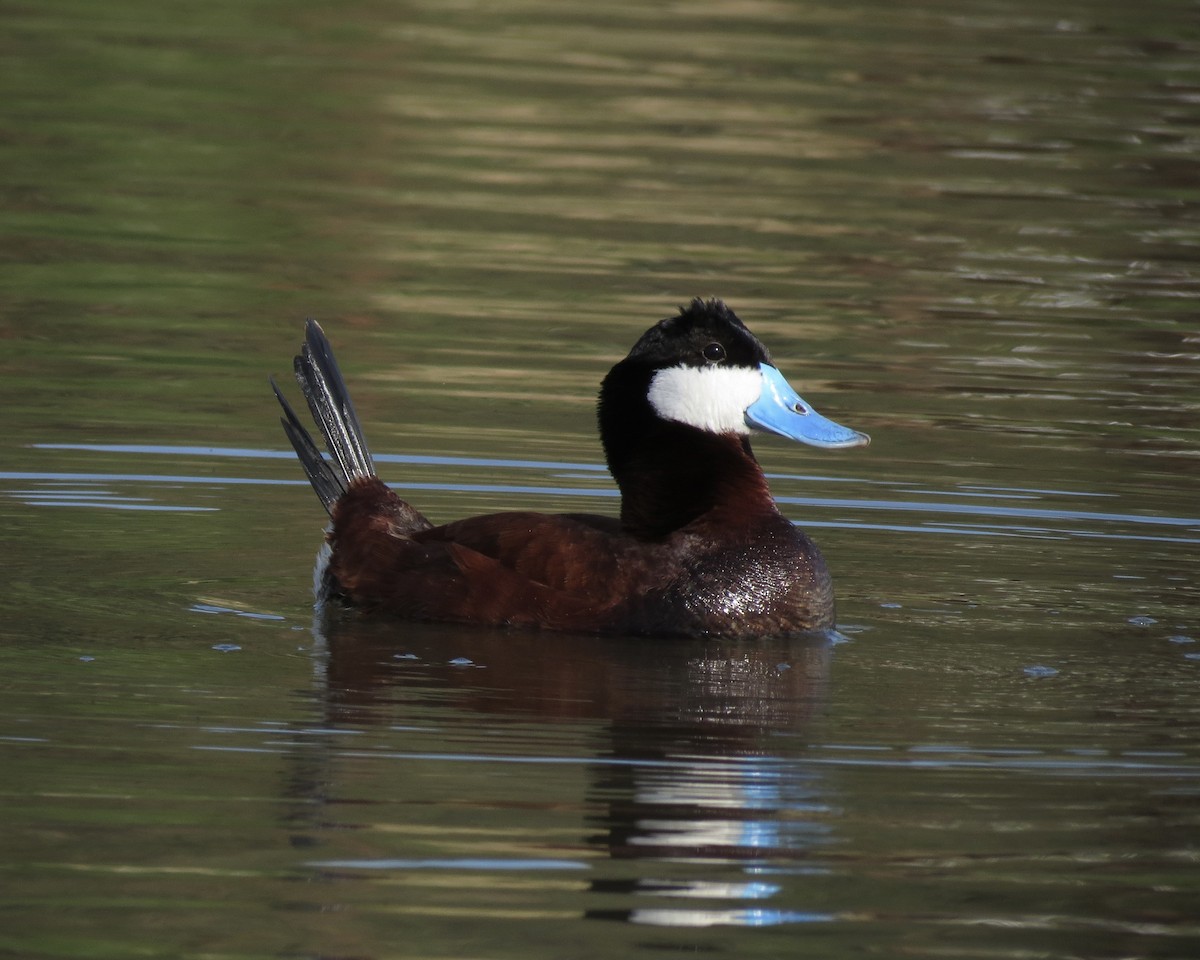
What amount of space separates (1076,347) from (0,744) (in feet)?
23.3

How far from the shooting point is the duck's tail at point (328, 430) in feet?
23.9

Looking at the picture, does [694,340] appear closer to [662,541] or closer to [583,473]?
[662,541]

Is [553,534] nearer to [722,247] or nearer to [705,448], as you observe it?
[705,448]

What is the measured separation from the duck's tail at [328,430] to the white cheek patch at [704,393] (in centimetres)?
105

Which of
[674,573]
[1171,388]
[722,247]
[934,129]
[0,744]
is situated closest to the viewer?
[0,744]

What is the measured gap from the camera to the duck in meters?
6.59

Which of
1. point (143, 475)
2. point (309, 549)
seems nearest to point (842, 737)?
point (309, 549)

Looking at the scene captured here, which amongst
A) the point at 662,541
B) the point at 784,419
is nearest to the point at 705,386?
the point at 784,419

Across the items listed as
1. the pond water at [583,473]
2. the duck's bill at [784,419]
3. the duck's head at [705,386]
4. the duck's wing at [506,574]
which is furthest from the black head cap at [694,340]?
the pond water at [583,473]

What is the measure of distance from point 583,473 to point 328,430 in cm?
157

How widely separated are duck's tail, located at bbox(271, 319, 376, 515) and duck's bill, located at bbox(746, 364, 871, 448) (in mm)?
1269

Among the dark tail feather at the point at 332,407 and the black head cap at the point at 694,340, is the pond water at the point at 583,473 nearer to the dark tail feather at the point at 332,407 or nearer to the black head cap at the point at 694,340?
the dark tail feather at the point at 332,407

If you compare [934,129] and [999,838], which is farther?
[934,129]

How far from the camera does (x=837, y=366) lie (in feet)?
35.1
